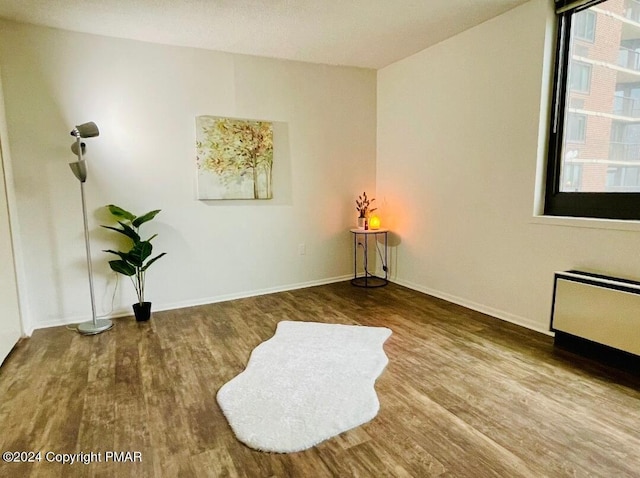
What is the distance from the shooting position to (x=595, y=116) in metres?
2.63

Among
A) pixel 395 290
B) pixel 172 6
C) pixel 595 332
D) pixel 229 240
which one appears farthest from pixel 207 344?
pixel 595 332

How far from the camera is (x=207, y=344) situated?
9.13 ft

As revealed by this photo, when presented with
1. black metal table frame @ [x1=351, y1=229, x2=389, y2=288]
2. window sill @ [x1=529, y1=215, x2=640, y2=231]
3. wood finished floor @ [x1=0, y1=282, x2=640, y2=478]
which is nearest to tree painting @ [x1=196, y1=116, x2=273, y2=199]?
black metal table frame @ [x1=351, y1=229, x2=389, y2=288]

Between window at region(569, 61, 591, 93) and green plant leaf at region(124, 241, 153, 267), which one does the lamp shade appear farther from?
window at region(569, 61, 591, 93)

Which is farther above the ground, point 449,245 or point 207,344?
point 449,245

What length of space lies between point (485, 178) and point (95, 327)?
3505 mm

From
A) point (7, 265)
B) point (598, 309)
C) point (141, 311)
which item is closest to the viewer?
point (598, 309)

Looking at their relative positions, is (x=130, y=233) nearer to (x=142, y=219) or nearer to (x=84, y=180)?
(x=142, y=219)

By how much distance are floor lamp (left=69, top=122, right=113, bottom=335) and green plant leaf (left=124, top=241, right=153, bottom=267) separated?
0.30 meters

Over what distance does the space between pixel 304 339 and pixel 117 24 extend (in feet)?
9.37

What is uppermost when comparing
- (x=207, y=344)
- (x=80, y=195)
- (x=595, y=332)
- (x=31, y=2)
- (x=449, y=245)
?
(x=31, y=2)

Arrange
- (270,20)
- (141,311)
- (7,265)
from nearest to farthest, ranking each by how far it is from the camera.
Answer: (7,265) → (270,20) → (141,311)

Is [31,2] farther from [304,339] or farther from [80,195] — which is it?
[304,339]

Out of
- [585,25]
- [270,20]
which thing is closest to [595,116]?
[585,25]
